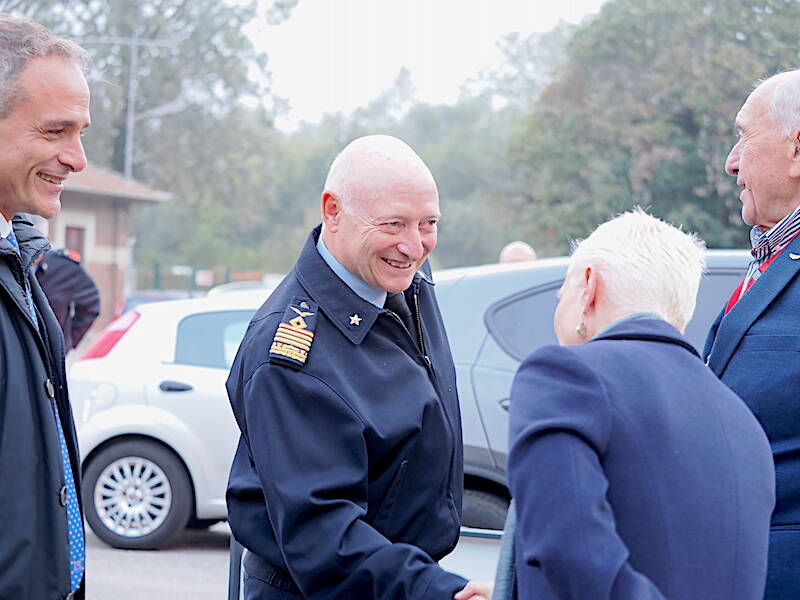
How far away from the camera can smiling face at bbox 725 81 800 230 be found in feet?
9.31

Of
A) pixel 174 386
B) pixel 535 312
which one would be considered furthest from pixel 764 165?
pixel 174 386

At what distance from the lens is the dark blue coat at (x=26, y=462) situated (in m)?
2.25

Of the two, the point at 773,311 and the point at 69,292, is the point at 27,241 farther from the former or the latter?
the point at 69,292

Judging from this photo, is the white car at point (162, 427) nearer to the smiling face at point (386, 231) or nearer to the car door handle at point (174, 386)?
the car door handle at point (174, 386)

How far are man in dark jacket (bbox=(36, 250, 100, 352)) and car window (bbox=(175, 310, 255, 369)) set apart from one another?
1544 millimetres

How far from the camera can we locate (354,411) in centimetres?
244

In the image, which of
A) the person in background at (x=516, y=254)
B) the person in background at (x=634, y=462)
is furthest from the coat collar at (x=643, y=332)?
the person in background at (x=516, y=254)

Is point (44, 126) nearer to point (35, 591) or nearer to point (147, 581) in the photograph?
point (35, 591)

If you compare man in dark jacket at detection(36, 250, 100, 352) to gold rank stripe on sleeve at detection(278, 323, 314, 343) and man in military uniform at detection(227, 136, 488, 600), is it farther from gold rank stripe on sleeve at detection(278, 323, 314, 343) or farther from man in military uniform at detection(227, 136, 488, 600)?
gold rank stripe on sleeve at detection(278, 323, 314, 343)

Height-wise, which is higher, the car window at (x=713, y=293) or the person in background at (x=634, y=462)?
the person in background at (x=634, y=462)

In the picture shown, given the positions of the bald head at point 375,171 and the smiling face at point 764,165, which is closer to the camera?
the bald head at point 375,171

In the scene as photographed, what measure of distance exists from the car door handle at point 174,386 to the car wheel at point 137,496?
39 centimetres

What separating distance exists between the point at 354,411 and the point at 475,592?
1.56ft

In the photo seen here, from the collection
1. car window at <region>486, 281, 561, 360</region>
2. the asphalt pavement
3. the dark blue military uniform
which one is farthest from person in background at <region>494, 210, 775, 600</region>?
the asphalt pavement
